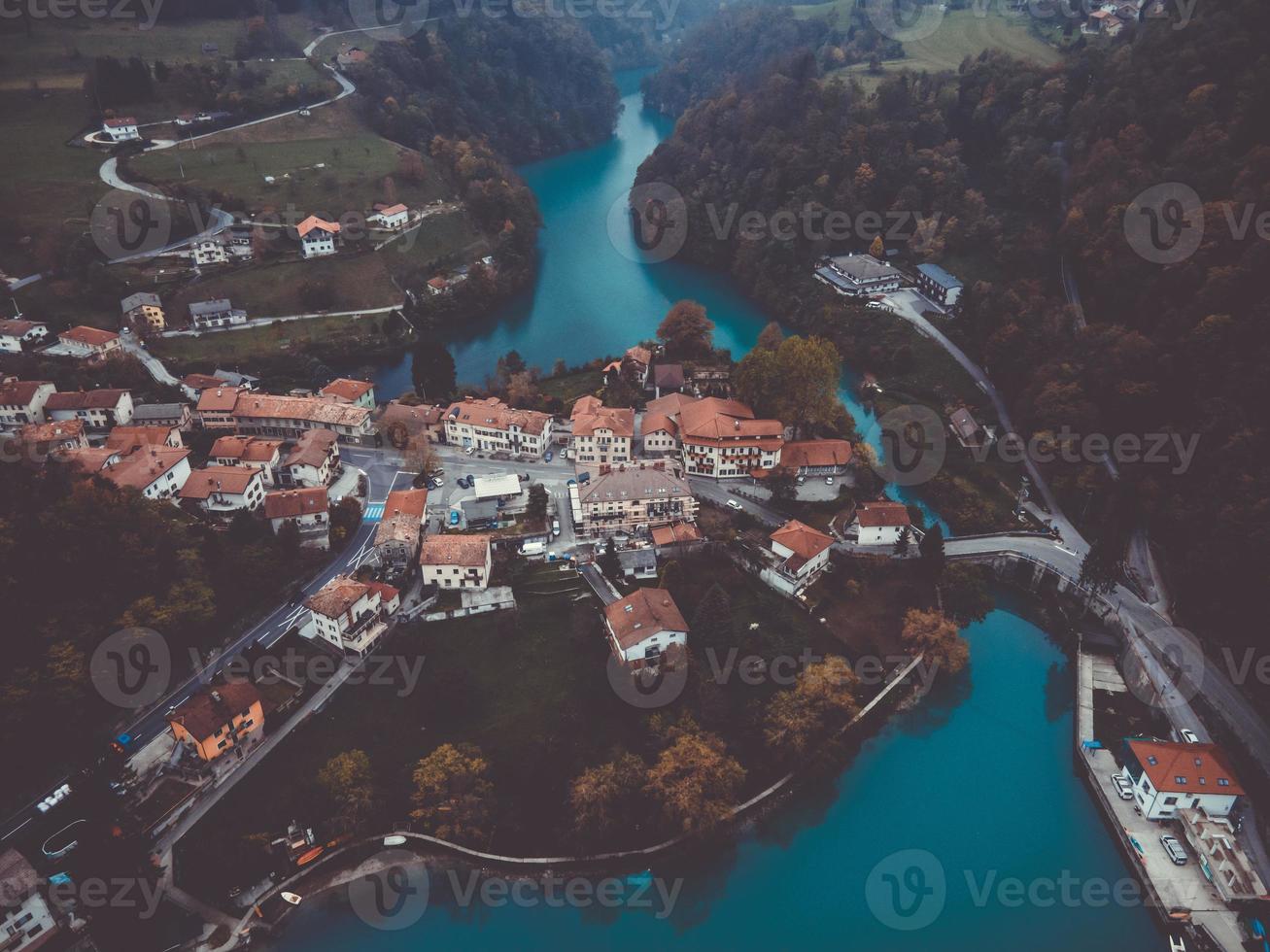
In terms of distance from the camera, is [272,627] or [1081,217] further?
[1081,217]

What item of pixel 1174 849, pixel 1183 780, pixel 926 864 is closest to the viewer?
pixel 1174 849

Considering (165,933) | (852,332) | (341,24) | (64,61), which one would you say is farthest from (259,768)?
(341,24)

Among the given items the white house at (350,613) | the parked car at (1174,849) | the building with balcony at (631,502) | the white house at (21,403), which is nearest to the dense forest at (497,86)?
the white house at (21,403)

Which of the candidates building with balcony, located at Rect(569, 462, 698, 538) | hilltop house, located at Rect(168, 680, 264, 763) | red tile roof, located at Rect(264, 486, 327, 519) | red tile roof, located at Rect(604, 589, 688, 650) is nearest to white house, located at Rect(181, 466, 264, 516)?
red tile roof, located at Rect(264, 486, 327, 519)

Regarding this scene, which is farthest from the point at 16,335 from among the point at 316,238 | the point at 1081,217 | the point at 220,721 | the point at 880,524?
the point at 1081,217

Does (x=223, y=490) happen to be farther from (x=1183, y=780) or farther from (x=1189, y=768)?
(x=1189, y=768)

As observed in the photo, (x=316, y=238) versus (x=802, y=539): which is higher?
(x=316, y=238)
